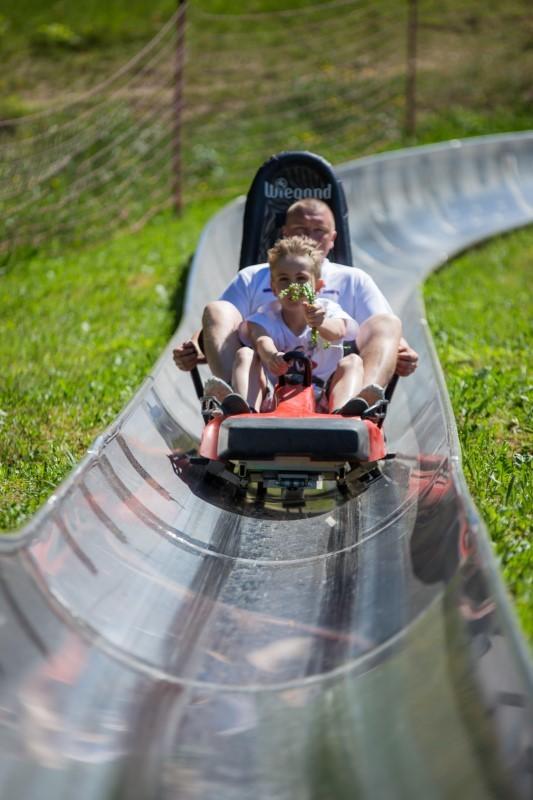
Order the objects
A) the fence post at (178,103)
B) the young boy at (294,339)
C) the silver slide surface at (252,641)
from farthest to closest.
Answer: the fence post at (178,103) < the young boy at (294,339) < the silver slide surface at (252,641)

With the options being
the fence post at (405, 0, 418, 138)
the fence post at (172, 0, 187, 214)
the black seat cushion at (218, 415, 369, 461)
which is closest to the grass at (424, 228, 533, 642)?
the black seat cushion at (218, 415, 369, 461)

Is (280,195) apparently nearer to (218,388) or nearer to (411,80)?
(218,388)

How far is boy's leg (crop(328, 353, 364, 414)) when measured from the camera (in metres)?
4.88

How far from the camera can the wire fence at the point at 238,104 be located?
11.7 meters

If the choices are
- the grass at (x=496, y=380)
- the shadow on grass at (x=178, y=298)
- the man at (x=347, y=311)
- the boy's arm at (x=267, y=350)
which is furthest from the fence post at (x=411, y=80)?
the boy's arm at (x=267, y=350)

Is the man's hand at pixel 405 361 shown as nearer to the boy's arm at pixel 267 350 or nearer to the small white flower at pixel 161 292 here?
the boy's arm at pixel 267 350

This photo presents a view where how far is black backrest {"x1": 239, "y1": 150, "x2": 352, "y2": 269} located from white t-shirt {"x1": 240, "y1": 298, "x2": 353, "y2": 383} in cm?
143

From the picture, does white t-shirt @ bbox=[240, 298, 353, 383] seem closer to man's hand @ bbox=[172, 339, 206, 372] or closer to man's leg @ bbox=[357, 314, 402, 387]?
Answer: man's leg @ bbox=[357, 314, 402, 387]

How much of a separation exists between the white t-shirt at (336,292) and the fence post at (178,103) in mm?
6933

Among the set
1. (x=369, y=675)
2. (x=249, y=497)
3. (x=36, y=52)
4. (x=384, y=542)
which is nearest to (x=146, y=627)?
(x=369, y=675)

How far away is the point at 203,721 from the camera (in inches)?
122

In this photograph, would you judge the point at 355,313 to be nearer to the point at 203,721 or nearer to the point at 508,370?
the point at 508,370

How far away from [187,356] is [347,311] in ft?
2.88

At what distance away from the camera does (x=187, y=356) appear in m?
5.48
